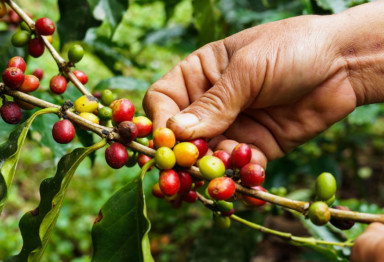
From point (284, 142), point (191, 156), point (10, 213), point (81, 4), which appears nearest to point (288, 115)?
point (284, 142)

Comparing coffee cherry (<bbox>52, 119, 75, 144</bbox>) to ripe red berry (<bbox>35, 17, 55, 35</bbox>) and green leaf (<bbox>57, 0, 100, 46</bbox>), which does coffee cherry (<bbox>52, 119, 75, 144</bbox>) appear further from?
green leaf (<bbox>57, 0, 100, 46</bbox>)

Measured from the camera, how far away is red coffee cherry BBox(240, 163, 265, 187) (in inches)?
51.1

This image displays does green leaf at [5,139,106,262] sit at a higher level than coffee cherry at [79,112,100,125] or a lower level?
lower

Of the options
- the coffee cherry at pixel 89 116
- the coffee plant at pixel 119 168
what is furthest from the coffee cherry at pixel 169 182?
the coffee cherry at pixel 89 116

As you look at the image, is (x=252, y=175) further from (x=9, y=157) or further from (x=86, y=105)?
(x=9, y=157)

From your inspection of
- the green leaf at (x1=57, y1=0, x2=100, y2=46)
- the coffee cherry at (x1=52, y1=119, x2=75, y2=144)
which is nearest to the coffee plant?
the coffee cherry at (x1=52, y1=119, x2=75, y2=144)

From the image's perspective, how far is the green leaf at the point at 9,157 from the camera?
1.23m

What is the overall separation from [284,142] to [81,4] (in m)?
1.43

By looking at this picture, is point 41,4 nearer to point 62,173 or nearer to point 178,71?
point 178,71

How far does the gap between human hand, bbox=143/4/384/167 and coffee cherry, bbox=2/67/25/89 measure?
0.60 metres

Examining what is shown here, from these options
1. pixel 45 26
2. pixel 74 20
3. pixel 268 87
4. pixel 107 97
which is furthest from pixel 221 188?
pixel 74 20

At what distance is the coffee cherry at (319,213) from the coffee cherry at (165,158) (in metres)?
0.50

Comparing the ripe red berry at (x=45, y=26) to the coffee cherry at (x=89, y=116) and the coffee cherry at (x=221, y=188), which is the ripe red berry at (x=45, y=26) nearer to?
the coffee cherry at (x=89, y=116)

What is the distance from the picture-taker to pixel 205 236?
108 inches
